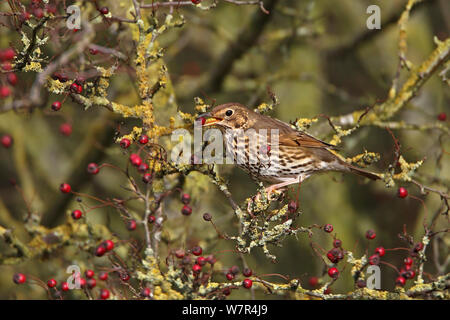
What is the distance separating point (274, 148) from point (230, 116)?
403 millimetres

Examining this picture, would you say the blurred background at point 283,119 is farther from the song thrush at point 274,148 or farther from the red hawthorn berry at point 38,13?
the red hawthorn berry at point 38,13

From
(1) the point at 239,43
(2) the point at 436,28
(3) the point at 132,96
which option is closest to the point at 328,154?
(1) the point at 239,43

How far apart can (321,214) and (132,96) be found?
2.29 meters

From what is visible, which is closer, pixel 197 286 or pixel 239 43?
pixel 197 286

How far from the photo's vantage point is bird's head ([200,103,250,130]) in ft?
13.6

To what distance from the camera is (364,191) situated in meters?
6.98

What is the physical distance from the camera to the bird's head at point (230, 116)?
415 centimetres

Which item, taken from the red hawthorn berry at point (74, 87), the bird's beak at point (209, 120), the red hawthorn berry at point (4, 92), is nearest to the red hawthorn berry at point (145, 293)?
the red hawthorn berry at point (74, 87)

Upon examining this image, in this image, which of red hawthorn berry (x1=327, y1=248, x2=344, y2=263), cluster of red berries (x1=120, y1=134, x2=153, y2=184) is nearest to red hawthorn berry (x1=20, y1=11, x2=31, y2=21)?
cluster of red berries (x1=120, y1=134, x2=153, y2=184)

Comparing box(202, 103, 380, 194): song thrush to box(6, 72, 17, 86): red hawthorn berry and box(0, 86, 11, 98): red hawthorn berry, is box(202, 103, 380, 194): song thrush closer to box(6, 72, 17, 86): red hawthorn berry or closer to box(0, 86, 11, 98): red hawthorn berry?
box(6, 72, 17, 86): red hawthorn berry

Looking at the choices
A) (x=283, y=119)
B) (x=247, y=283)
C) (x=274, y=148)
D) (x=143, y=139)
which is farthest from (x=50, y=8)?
(x=283, y=119)

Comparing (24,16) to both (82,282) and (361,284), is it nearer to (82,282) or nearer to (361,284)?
(82,282)

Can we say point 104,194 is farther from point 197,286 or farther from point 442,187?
point 197,286

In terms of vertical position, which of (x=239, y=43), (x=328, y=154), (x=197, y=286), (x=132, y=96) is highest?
(x=239, y=43)
